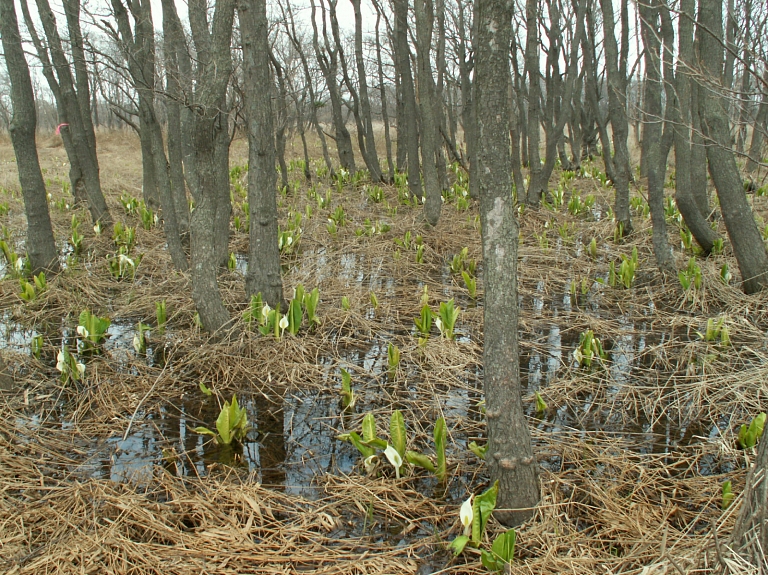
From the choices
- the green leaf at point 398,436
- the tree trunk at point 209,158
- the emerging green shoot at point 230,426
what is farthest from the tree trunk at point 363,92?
the green leaf at point 398,436

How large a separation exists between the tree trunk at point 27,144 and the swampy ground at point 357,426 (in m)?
0.42

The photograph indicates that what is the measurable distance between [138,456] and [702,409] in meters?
3.41

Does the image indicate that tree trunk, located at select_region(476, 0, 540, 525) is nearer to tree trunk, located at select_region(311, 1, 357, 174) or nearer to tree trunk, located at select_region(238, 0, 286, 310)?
tree trunk, located at select_region(238, 0, 286, 310)

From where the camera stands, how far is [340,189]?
13250 mm

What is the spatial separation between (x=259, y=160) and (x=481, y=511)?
341cm

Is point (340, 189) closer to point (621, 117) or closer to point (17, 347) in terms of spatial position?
point (621, 117)

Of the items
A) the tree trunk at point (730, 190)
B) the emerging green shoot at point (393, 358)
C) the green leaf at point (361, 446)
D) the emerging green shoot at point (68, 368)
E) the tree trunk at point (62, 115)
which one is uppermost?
the tree trunk at point (62, 115)

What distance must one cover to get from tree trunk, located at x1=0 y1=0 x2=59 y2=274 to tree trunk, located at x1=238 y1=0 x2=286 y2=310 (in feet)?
8.04

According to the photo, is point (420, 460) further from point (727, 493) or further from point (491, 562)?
point (727, 493)

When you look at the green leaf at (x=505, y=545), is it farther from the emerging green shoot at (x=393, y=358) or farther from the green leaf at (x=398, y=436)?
the emerging green shoot at (x=393, y=358)

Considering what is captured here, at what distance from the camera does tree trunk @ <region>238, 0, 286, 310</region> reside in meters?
4.80

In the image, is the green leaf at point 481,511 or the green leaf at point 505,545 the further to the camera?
the green leaf at point 481,511

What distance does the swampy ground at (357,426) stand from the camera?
2654 millimetres

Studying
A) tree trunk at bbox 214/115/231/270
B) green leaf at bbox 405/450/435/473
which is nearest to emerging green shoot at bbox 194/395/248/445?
green leaf at bbox 405/450/435/473
